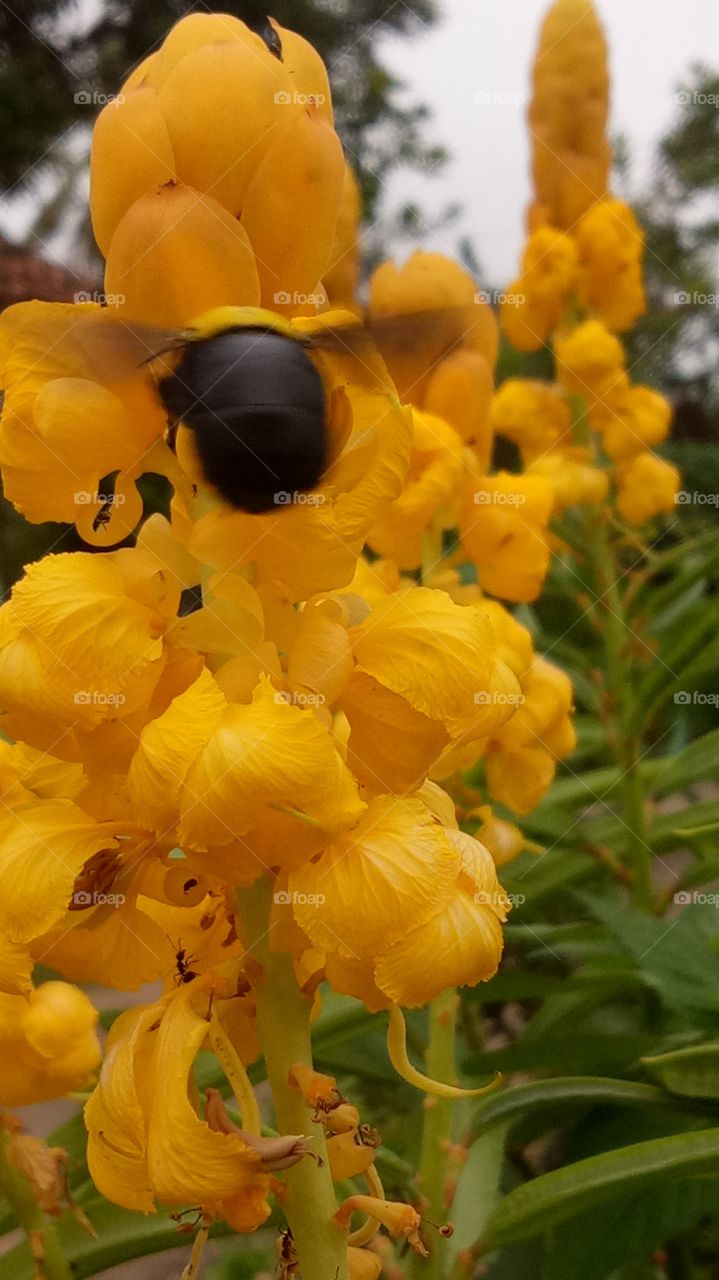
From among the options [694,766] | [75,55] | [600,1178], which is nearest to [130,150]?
[600,1178]

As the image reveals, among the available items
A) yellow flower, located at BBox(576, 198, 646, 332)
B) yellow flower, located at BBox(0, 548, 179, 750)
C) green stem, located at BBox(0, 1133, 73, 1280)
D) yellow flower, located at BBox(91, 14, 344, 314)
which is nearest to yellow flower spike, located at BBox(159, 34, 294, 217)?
yellow flower, located at BBox(91, 14, 344, 314)

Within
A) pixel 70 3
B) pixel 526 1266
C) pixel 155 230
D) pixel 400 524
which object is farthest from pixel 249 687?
pixel 70 3

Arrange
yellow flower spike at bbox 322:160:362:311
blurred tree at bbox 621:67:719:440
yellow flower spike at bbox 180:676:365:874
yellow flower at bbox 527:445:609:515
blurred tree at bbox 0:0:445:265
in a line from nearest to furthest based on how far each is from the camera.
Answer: yellow flower spike at bbox 180:676:365:874, yellow flower spike at bbox 322:160:362:311, yellow flower at bbox 527:445:609:515, blurred tree at bbox 0:0:445:265, blurred tree at bbox 621:67:719:440

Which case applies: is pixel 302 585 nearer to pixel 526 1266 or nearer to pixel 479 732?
pixel 479 732

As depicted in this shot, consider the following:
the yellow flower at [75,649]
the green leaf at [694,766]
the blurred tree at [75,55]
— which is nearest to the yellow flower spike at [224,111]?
the yellow flower at [75,649]

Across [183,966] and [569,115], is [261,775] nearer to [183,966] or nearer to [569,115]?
[183,966]

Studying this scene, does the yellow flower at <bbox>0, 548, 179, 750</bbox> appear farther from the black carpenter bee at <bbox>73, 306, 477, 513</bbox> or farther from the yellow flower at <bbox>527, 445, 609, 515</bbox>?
the yellow flower at <bbox>527, 445, 609, 515</bbox>

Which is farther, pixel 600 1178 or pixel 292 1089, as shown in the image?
pixel 600 1178
